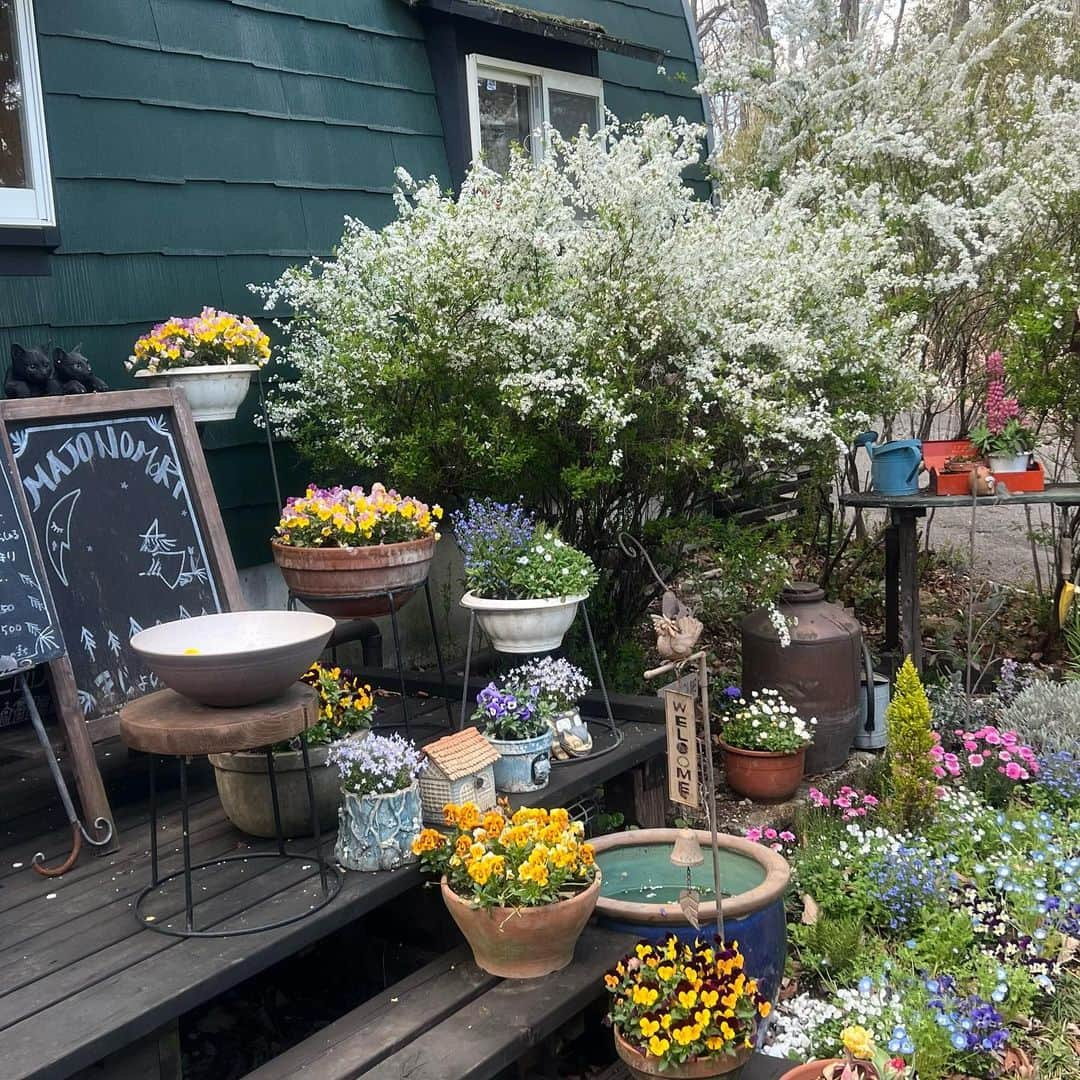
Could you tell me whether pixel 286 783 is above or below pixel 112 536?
below

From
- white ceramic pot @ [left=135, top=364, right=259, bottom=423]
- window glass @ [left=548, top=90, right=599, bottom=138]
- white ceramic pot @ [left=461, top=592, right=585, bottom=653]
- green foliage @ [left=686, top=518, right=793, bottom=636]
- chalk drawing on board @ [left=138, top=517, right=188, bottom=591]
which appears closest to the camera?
chalk drawing on board @ [left=138, top=517, right=188, bottom=591]

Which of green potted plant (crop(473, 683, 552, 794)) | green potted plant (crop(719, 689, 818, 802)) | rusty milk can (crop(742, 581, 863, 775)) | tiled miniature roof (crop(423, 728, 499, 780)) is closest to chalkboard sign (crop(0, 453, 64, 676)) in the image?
tiled miniature roof (crop(423, 728, 499, 780))

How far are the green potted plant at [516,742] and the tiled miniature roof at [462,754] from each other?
0.07m

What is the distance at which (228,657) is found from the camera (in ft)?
8.86

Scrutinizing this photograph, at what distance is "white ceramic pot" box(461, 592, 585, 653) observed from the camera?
379 cm

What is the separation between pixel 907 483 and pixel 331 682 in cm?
313

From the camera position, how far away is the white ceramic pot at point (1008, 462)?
5477mm

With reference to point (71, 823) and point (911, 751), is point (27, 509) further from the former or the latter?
point (911, 751)

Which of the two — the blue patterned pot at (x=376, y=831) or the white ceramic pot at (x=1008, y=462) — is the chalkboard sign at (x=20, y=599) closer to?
the blue patterned pot at (x=376, y=831)

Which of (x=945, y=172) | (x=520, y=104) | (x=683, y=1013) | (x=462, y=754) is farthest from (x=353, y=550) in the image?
(x=945, y=172)

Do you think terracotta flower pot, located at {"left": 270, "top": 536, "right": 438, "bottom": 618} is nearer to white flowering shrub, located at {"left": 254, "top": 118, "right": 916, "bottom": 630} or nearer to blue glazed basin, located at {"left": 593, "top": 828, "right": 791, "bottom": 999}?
white flowering shrub, located at {"left": 254, "top": 118, "right": 916, "bottom": 630}

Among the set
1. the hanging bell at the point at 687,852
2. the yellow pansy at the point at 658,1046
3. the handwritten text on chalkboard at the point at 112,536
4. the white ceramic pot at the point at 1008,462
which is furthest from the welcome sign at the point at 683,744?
the white ceramic pot at the point at 1008,462

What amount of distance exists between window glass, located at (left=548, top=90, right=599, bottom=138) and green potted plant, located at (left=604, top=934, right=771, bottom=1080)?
4.54m

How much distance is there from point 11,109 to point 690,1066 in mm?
3539
